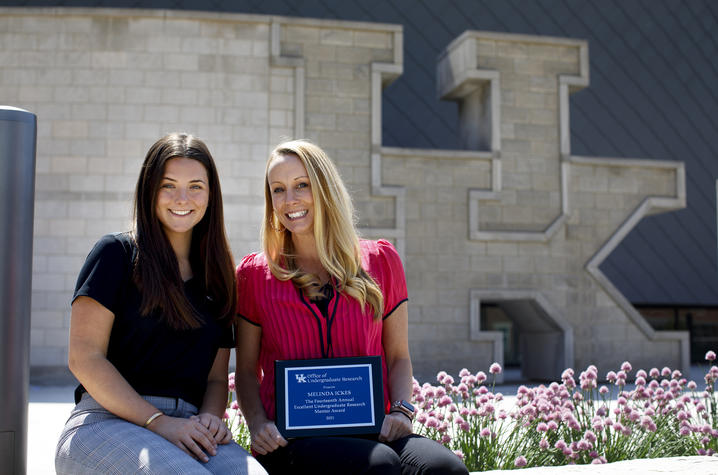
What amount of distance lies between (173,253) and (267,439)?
2.65ft

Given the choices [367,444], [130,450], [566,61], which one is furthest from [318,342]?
[566,61]

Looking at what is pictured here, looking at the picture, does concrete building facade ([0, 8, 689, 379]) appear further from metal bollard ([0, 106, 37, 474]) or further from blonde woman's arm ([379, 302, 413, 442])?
blonde woman's arm ([379, 302, 413, 442])

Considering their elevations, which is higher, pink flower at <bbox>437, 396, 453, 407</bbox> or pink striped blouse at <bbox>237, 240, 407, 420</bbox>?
pink striped blouse at <bbox>237, 240, 407, 420</bbox>

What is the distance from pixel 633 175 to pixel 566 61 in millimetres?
2087

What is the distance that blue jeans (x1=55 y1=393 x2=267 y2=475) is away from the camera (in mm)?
2350

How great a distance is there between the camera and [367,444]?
2537mm

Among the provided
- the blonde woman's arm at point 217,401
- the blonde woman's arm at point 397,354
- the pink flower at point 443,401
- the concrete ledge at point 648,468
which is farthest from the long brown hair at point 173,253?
the pink flower at point 443,401

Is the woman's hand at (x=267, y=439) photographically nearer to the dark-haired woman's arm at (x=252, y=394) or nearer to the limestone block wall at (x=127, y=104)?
the dark-haired woman's arm at (x=252, y=394)

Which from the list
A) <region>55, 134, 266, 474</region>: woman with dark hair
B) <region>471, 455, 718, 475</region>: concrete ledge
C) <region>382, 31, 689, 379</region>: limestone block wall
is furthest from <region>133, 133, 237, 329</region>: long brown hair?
<region>382, 31, 689, 379</region>: limestone block wall

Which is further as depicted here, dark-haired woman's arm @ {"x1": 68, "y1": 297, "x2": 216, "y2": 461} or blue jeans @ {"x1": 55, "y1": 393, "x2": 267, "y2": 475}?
dark-haired woman's arm @ {"x1": 68, "y1": 297, "x2": 216, "y2": 461}

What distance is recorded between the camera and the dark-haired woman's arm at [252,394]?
2.67 metres

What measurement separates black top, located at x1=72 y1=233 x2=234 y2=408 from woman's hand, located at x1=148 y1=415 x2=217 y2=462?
19 centimetres

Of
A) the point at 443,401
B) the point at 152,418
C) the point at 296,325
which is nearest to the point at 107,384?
the point at 152,418

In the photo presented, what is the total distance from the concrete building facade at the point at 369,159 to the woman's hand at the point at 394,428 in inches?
297
